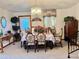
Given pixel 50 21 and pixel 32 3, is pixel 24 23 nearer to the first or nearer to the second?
pixel 50 21

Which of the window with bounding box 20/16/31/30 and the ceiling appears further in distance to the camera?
the window with bounding box 20/16/31/30

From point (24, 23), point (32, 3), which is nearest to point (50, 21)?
point (24, 23)

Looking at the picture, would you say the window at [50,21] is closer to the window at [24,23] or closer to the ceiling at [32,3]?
the window at [24,23]

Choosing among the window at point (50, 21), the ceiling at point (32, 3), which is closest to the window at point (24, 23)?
the window at point (50, 21)

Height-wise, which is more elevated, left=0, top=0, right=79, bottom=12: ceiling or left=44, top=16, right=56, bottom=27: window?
left=0, top=0, right=79, bottom=12: ceiling

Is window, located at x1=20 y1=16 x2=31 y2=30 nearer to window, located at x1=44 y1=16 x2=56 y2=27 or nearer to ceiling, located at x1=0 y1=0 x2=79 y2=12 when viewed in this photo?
window, located at x1=44 y1=16 x2=56 y2=27

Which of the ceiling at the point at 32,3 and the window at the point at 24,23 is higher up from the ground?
the ceiling at the point at 32,3

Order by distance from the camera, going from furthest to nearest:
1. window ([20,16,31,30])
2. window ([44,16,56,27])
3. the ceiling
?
1. window ([20,16,31,30])
2. window ([44,16,56,27])
3. the ceiling

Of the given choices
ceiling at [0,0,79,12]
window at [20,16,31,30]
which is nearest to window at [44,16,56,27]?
window at [20,16,31,30]

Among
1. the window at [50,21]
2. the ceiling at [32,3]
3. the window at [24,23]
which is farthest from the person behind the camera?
the window at [24,23]

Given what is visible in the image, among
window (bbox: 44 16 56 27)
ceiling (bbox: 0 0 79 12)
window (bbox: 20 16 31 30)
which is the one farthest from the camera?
window (bbox: 20 16 31 30)

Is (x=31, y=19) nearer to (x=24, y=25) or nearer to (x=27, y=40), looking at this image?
(x=24, y=25)

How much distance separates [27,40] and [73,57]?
2.54 m

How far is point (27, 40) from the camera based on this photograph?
7.60 m
